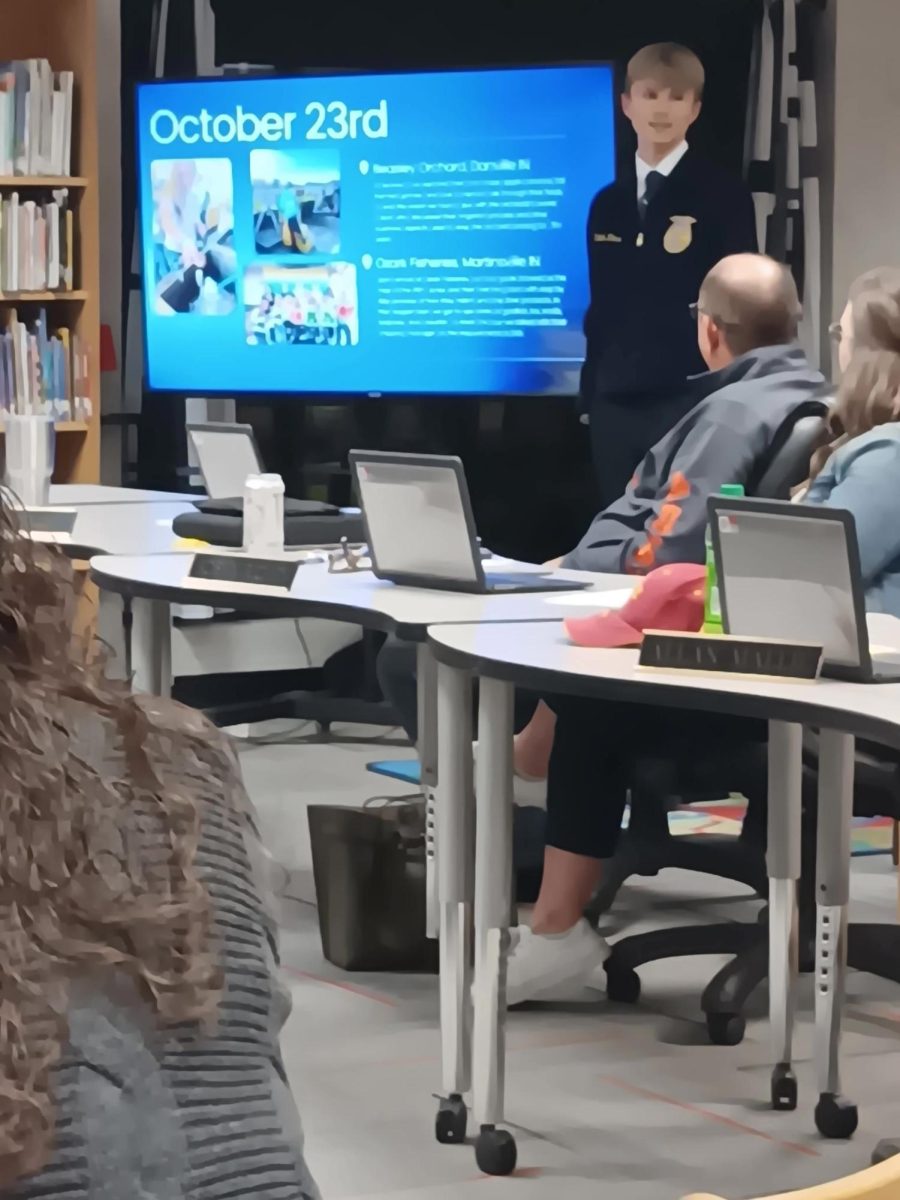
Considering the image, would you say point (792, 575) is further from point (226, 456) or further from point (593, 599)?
point (226, 456)

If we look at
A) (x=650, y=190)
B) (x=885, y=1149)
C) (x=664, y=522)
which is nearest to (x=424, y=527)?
(x=664, y=522)

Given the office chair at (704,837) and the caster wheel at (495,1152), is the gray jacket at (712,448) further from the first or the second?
the caster wheel at (495,1152)

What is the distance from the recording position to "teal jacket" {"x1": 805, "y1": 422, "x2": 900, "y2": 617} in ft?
9.62

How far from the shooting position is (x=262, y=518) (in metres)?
3.37

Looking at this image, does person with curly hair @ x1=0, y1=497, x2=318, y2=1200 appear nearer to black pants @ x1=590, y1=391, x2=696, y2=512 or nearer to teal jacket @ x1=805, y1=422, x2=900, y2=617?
teal jacket @ x1=805, y1=422, x2=900, y2=617

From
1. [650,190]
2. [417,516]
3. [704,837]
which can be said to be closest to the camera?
[417,516]

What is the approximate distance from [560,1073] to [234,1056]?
235cm

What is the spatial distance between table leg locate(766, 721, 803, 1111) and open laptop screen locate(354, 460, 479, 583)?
1.88 feet

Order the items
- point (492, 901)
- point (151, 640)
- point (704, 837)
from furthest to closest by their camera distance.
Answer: point (704, 837)
point (151, 640)
point (492, 901)

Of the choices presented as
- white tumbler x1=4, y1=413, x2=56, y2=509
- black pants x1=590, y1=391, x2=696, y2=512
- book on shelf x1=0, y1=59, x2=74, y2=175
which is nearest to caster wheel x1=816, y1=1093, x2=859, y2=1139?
white tumbler x1=4, y1=413, x2=56, y2=509

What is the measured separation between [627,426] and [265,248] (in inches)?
50.3

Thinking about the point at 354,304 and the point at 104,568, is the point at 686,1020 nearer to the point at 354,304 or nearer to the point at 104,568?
the point at 104,568

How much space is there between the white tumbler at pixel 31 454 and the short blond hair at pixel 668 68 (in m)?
2.34

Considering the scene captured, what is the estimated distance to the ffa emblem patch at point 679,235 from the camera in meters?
5.38
